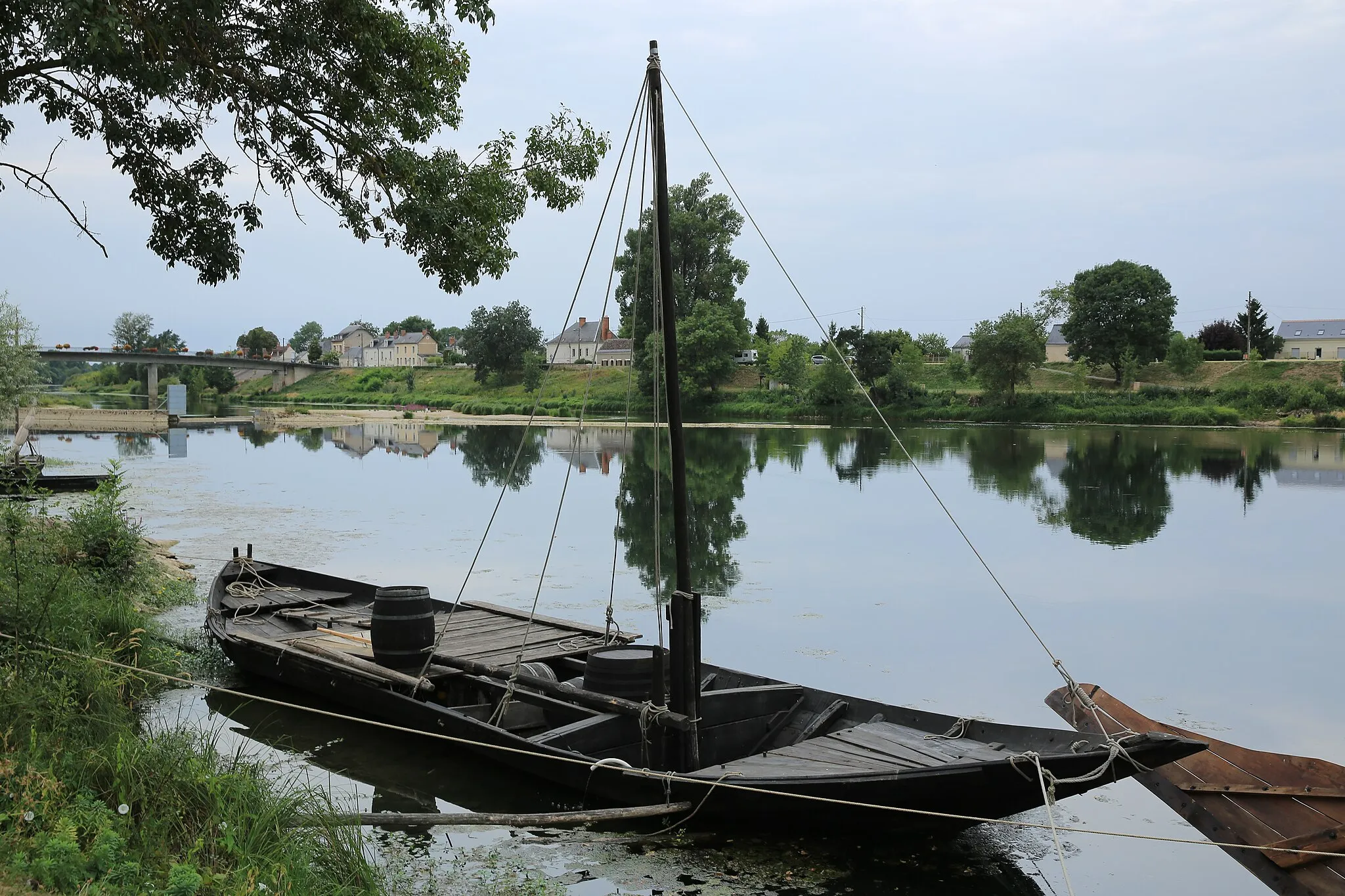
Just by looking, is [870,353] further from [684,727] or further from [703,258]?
[684,727]

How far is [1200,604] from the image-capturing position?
1576cm

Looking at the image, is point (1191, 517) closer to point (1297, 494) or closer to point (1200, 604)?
point (1297, 494)

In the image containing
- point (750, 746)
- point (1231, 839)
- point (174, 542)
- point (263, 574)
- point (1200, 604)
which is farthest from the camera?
point (174, 542)

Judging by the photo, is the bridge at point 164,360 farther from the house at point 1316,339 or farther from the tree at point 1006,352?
the house at point 1316,339

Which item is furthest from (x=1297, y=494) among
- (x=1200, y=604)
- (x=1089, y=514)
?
(x=1200, y=604)

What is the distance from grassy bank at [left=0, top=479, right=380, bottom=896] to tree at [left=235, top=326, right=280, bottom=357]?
A: 139386 millimetres

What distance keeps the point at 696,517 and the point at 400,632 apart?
1517 cm

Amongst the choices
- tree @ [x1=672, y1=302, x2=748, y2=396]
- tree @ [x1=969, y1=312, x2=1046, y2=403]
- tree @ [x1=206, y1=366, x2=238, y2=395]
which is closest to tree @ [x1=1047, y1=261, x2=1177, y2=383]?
tree @ [x1=969, y1=312, x2=1046, y2=403]

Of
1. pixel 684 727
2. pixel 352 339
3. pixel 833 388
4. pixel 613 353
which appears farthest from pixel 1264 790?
pixel 352 339

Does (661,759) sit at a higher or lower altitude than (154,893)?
lower

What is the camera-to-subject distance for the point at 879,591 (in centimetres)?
1666

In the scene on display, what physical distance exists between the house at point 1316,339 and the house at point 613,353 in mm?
62429

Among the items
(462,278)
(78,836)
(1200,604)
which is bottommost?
(1200,604)

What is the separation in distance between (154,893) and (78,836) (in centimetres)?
107
